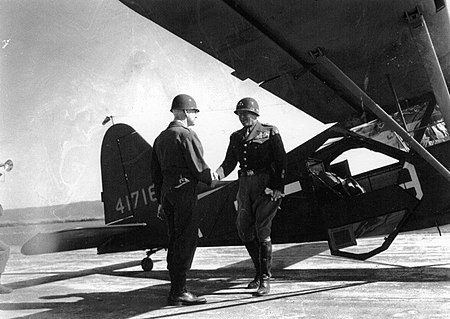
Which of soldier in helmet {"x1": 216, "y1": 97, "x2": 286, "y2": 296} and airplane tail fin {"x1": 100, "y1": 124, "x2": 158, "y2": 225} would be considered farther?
airplane tail fin {"x1": 100, "y1": 124, "x2": 158, "y2": 225}

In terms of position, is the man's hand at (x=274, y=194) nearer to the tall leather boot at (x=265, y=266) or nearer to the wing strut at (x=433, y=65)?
the tall leather boot at (x=265, y=266)

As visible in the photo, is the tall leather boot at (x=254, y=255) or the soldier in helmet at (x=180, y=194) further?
the tall leather boot at (x=254, y=255)

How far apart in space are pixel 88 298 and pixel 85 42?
2.68 metres

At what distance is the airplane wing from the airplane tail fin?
286 centimetres

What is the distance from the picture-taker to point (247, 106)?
16.5 feet

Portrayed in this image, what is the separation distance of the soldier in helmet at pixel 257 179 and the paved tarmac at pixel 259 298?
1.52 ft

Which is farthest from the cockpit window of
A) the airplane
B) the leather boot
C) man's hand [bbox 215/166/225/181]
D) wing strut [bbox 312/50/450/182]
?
the leather boot

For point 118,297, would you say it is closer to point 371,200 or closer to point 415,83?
point 371,200

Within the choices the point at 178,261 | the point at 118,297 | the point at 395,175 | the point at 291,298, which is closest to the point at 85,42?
the point at 178,261

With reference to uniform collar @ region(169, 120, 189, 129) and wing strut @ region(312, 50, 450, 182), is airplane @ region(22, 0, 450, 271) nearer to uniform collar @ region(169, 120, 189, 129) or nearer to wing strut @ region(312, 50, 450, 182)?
wing strut @ region(312, 50, 450, 182)

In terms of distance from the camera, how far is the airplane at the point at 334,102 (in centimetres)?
423

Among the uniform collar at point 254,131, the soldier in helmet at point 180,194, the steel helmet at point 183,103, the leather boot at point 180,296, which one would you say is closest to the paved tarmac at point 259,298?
the leather boot at point 180,296

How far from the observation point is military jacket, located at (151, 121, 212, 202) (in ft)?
14.4

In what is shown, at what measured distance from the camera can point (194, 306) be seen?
13.7ft
